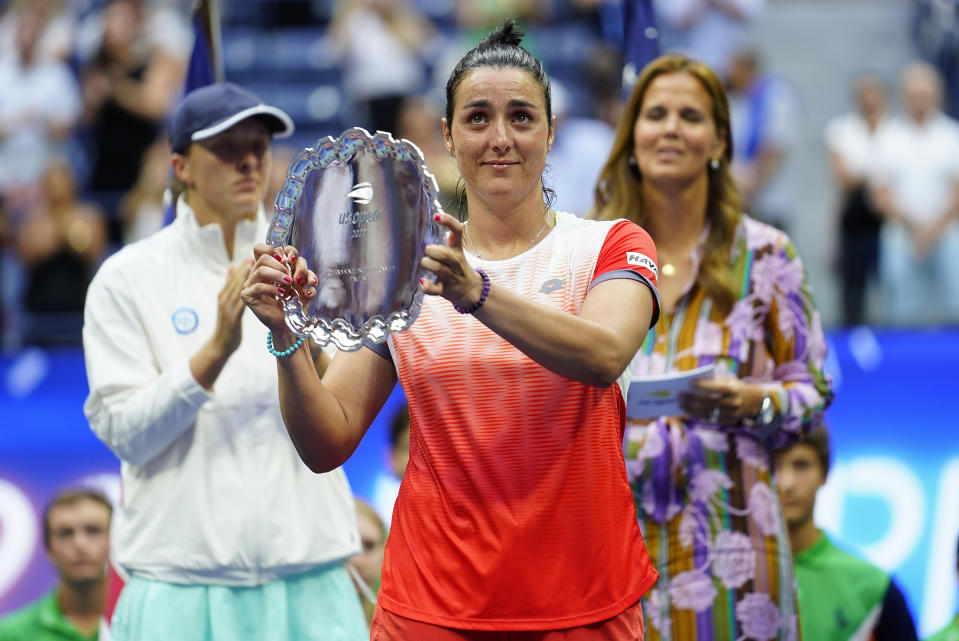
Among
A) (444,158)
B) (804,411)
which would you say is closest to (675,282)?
(804,411)

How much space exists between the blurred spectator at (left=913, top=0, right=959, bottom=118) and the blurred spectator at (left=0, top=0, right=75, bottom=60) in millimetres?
5955

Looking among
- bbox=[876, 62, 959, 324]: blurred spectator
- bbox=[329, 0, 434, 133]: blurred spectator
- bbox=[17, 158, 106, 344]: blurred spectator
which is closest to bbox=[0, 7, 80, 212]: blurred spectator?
bbox=[17, 158, 106, 344]: blurred spectator

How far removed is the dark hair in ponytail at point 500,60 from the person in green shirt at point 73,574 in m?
3.24

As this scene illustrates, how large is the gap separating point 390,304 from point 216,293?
3.92ft

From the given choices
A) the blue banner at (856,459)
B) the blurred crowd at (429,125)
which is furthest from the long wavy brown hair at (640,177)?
the blurred crowd at (429,125)

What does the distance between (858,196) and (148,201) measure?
3.97 meters

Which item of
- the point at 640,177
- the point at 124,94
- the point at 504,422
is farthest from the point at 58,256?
the point at 504,422

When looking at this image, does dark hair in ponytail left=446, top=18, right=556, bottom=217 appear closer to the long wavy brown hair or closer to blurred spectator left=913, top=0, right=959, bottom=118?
the long wavy brown hair

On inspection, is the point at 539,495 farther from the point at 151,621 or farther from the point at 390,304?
the point at 151,621

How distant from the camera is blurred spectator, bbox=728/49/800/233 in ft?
26.6

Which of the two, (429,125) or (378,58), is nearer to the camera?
(429,125)

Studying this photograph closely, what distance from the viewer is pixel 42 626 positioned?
17.4ft

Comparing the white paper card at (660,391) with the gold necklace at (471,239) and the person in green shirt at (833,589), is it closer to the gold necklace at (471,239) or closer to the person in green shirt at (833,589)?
the gold necklace at (471,239)

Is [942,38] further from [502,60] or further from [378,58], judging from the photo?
[502,60]
